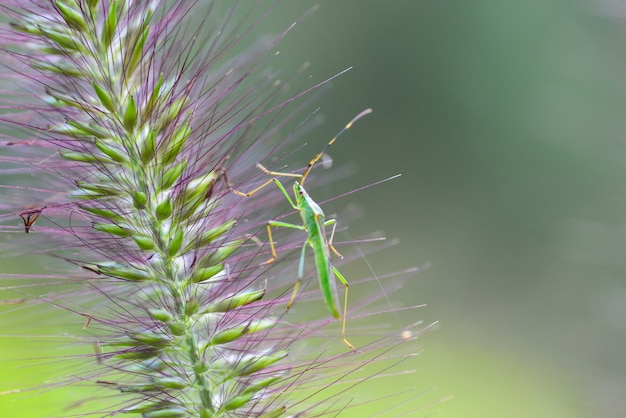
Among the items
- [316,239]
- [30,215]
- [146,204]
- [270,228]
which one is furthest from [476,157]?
[30,215]

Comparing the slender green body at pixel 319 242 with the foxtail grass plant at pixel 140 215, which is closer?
the foxtail grass plant at pixel 140 215

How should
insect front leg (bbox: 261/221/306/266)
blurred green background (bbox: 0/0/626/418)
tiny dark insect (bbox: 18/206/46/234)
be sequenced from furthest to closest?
blurred green background (bbox: 0/0/626/418) < insect front leg (bbox: 261/221/306/266) < tiny dark insect (bbox: 18/206/46/234)

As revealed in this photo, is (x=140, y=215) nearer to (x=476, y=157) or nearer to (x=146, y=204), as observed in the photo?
(x=146, y=204)

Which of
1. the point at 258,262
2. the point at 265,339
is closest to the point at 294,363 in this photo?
the point at 265,339

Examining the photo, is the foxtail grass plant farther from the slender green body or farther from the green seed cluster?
the slender green body

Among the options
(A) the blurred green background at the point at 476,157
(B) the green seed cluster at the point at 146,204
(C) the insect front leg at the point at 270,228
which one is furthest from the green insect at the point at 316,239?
(A) the blurred green background at the point at 476,157

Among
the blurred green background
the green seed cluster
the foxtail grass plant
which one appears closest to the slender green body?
the foxtail grass plant

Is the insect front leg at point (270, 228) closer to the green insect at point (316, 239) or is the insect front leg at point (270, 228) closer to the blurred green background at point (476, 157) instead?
the green insect at point (316, 239)
